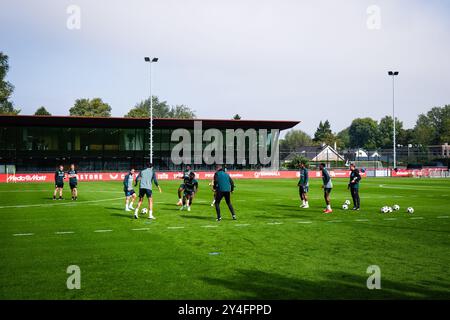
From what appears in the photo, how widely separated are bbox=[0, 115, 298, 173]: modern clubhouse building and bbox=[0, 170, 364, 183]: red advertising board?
5.04 meters

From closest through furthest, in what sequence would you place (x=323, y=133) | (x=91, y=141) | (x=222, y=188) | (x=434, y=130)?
(x=222, y=188)
(x=91, y=141)
(x=434, y=130)
(x=323, y=133)

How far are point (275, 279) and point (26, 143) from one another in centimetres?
6223

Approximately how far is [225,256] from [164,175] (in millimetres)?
48018

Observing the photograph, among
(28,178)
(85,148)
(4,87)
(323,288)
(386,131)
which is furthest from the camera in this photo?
(386,131)

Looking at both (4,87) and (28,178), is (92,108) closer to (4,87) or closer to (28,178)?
(4,87)

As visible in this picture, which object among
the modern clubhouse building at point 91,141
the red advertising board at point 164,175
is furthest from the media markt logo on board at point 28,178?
the modern clubhouse building at point 91,141

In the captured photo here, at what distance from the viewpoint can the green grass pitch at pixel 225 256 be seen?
23.3 ft

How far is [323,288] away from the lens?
7.20 metres

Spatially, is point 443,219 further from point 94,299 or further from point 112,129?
point 112,129

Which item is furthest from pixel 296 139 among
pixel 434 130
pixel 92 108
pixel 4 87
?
pixel 4 87

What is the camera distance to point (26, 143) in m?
62.2

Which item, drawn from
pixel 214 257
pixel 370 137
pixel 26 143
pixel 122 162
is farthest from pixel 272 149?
pixel 370 137

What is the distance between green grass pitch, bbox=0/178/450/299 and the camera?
7.11 metres

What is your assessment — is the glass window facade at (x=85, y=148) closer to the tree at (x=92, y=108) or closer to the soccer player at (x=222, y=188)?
the tree at (x=92, y=108)
